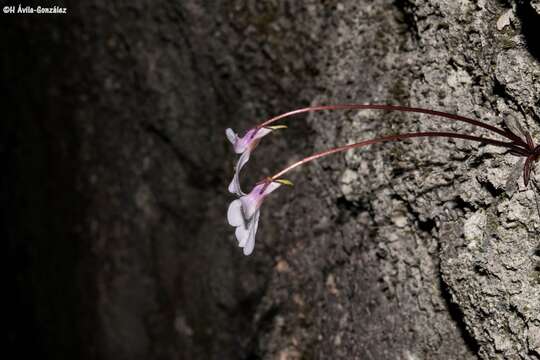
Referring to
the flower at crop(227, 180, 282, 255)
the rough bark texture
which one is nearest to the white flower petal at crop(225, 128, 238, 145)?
the flower at crop(227, 180, 282, 255)

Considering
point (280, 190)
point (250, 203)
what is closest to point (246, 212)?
point (250, 203)

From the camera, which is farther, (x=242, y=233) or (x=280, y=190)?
(x=280, y=190)

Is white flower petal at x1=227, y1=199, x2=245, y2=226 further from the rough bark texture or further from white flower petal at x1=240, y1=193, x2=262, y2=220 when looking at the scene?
the rough bark texture

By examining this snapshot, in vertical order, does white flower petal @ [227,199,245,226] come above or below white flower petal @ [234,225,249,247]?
above

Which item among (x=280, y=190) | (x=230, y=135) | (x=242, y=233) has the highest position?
(x=230, y=135)

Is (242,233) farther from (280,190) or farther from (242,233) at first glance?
(280,190)

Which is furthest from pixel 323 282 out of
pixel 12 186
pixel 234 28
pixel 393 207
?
pixel 12 186

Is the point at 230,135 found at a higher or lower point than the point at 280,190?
higher
